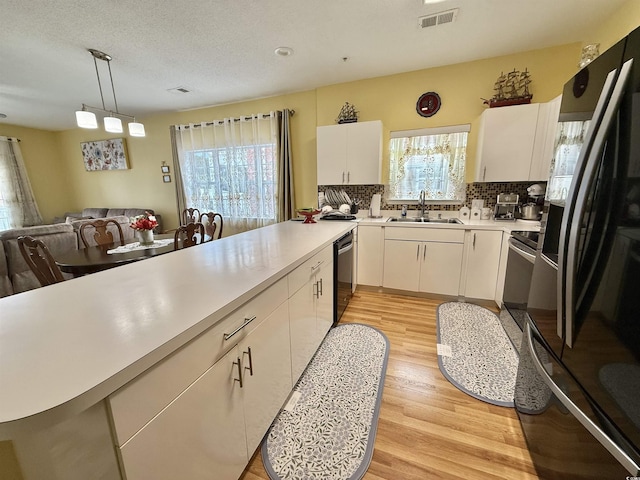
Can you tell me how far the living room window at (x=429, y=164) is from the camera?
121 inches

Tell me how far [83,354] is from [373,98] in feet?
11.8

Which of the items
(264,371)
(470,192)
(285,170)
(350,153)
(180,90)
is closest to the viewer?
(264,371)

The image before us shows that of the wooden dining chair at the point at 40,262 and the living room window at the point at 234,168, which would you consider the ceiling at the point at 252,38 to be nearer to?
the living room window at the point at 234,168

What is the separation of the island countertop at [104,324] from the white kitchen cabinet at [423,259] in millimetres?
1809

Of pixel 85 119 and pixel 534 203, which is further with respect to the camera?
pixel 534 203

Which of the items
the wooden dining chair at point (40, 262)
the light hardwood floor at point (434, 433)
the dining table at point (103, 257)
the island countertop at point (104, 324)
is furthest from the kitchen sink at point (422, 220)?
the wooden dining chair at point (40, 262)

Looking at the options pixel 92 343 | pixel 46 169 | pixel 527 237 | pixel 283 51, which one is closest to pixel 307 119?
pixel 283 51

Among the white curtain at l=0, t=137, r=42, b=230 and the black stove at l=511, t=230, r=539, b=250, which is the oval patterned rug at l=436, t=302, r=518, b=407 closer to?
the black stove at l=511, t=230, r=539, b=250

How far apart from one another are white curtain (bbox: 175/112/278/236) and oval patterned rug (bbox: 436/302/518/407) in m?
2.82

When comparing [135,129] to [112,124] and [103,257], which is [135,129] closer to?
[112,124]

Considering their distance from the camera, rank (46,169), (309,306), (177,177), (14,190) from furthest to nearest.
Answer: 1. (46,169)
2. (14,190)
3. (177,177)
4. (309,306)

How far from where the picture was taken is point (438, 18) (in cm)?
214

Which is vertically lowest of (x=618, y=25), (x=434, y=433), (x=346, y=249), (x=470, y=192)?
(x=434, y=433)

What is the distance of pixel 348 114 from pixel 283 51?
3.44ft
